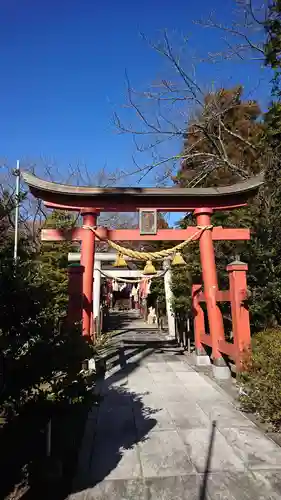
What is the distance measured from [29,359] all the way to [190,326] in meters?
11.3

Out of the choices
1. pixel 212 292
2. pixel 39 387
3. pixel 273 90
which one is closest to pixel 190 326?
pixel 212 292

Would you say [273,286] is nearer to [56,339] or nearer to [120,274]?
[56,339]

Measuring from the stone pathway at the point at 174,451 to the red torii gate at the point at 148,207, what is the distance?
2486 mm

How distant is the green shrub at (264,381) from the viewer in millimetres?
4890

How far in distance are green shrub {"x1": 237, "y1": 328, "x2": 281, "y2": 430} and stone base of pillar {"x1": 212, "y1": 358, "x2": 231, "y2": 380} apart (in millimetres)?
1522

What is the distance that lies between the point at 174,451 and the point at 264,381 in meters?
1.70

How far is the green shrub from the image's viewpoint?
4.89 meters

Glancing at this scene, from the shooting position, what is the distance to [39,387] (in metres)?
3.60

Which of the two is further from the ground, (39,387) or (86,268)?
(86,268)

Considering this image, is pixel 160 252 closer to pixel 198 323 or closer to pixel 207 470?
pixel 198 323

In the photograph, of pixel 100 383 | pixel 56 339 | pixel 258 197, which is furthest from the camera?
pixel 258 197

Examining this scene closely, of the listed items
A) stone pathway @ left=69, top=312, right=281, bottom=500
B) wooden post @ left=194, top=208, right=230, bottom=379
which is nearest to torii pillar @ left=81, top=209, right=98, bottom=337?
stone pathway @ left=69, top=312, right=281, bottom=500

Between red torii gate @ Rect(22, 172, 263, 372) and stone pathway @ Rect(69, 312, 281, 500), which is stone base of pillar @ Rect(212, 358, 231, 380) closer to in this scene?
red torii gate @ Rect(22, 172, 263, 372)

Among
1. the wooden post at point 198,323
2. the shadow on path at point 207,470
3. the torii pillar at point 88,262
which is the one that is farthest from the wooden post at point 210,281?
the shadow on path at point 207,470
